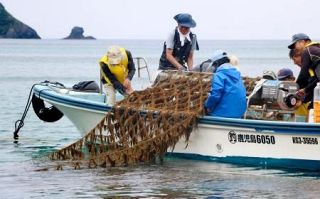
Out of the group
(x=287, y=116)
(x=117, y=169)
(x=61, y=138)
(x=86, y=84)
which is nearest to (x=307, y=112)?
(x=287, y=116)

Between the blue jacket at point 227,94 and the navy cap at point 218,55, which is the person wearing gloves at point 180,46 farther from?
the blue jacket at point 227,94

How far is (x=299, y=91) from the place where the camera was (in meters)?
14.1

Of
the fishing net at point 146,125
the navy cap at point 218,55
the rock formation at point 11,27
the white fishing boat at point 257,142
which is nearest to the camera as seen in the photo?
the white fishing boat at point 257,142

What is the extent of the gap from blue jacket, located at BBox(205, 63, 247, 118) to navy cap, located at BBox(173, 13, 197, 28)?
6.43 feet

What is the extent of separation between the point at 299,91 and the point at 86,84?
16.4 ft

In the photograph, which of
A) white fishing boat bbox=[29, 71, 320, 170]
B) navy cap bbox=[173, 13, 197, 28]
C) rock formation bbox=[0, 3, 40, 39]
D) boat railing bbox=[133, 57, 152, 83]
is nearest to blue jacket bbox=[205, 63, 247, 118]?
white fishing boat bbox=[29, 71, 320, 170]

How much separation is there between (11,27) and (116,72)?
520ft

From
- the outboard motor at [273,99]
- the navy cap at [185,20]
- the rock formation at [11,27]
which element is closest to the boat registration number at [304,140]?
the outboard motor at [273,99]

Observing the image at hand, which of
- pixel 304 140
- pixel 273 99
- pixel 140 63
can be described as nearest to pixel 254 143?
pixel 273 99

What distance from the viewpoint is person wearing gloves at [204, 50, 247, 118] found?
14398 millimetres

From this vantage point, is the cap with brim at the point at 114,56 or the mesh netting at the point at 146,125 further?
the cap with brim at the point at 114,56

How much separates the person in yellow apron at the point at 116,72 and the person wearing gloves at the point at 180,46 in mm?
673

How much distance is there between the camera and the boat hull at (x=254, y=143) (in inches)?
539

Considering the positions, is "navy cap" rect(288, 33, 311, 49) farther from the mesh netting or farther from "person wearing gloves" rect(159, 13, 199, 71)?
"person wearing gloves" rect(159, 13, 199, 71)
